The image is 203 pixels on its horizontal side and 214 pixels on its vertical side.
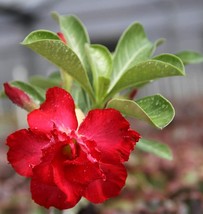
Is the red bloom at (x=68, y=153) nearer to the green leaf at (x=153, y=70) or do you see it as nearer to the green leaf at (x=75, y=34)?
the green leaf at (x=153, y=70)

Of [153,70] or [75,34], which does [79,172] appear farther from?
[75,34]

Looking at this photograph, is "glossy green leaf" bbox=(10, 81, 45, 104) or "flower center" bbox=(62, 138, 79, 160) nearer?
"flower center" bbox=(62, 138, 79, 160)

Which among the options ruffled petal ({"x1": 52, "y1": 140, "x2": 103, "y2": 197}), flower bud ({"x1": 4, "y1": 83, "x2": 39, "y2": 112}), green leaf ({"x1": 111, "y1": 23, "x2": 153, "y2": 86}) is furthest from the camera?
green leaf ({"x1": 111, "y1": 23, "x2": 153, "y2": 86})

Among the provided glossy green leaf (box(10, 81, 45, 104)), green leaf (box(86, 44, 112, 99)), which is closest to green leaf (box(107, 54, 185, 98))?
green leaf (box(86, 44, 112, 99))

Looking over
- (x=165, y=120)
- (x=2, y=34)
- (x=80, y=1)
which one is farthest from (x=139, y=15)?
(x=165, y=120)

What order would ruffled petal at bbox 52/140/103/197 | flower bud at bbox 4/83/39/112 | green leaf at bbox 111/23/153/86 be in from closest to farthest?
ruffled petal at bbox 52/140/103/197
flower bud at bbox 4/83/39/112
green leaf at bbox 111/23/153/86

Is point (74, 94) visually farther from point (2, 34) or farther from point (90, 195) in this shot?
point (2, 34)

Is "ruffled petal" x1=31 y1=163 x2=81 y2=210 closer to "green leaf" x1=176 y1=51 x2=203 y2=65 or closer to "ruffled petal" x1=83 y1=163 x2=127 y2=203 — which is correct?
"ruffled petal" x1=83 y1=163 x2=127 y2=203
